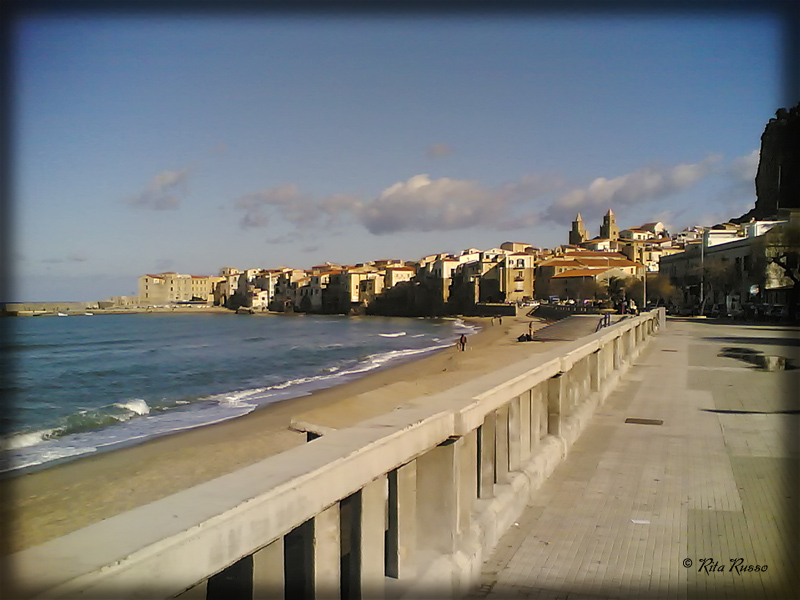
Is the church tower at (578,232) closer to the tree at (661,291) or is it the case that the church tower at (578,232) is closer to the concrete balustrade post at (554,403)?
the tree at (661,291)

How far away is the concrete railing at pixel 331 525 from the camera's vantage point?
4.48ft

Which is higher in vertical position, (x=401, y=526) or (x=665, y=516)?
(x=401, y=526)

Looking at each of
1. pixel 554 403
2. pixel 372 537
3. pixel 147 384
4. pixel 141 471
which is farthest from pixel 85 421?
pixel 372 537

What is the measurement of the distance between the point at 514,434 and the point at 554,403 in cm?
137

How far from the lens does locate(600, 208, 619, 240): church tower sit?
16499 centimetres

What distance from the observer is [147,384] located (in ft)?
106

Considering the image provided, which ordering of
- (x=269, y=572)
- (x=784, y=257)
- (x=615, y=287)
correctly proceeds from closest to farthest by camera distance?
(x=269, y=572) → (x=784, y=257) → (x=615, y=287)

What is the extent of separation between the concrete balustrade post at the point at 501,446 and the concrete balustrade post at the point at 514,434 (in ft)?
0.23

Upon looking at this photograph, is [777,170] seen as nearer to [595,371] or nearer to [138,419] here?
[138,419]

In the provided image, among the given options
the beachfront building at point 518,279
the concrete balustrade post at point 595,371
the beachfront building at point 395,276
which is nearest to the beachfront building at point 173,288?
the beachfront building at point 395,276

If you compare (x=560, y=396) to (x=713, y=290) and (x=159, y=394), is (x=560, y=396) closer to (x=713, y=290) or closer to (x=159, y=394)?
(x=159, y=394)

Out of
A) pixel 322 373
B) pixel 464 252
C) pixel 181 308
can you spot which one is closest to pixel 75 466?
pixel 322 373

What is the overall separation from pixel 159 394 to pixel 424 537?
27.9 metres

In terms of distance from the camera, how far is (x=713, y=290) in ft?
227
